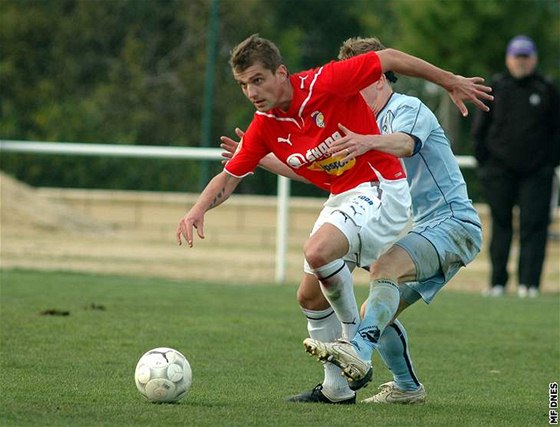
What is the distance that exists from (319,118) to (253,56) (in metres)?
0.43

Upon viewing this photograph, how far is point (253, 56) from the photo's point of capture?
6367 millimetres

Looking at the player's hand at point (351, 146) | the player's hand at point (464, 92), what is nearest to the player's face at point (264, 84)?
the player's hand at point (351, 146)

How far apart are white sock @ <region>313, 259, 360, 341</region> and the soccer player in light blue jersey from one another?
7 cm

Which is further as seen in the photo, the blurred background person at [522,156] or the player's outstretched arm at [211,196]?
the blurred background person at [522,156]

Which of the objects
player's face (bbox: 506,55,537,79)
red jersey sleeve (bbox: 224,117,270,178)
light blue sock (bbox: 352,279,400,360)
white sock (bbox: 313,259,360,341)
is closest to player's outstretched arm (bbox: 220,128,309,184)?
red jersey sleeve (bbox: 224,117,270,178)

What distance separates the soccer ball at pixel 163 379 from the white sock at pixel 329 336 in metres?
0.73

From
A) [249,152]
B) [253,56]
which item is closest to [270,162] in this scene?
[249,152]

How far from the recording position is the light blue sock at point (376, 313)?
20.3 feet

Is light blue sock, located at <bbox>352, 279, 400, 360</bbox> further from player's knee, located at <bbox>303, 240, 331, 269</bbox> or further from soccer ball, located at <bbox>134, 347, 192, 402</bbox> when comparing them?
soccer ball, located at <bbox>134, 347, 192, 402</bbox>

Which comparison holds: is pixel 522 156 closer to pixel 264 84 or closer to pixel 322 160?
pixel 322 160

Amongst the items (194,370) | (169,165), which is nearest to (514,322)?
(194,370)

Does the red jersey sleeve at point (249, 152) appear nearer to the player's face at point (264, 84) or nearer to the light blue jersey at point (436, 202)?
the player's face at point (264, 84)

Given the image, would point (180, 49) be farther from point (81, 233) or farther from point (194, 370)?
point (194, 370)

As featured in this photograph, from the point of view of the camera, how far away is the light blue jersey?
667 centimetres
